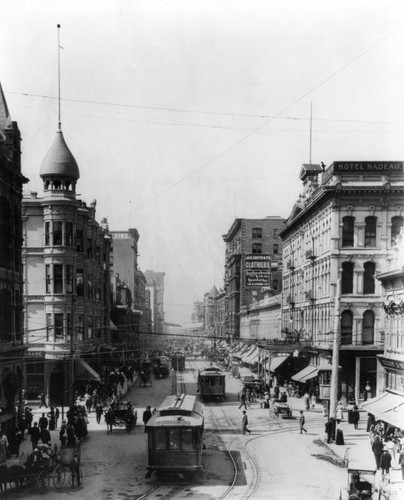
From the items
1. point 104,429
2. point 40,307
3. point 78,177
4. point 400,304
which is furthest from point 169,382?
point 400,304

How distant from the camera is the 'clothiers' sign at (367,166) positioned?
2031 inches

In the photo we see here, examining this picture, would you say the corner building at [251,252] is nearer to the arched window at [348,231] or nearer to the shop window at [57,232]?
the arched window at [348,231]

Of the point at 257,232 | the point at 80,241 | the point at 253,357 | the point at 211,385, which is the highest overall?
the point at 257,232

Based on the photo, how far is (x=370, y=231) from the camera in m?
51.3

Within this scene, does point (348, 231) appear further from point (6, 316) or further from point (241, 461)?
A: point (6, 316)

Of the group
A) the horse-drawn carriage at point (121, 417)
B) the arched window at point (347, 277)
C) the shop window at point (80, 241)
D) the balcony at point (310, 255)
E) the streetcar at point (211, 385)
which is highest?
the shop window at point (80, 241)

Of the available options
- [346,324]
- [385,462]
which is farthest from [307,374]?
[385,462]

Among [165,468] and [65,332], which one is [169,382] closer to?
[65,332]

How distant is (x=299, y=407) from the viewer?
48.0m

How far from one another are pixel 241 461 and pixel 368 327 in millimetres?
25382

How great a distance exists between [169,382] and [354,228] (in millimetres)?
28528

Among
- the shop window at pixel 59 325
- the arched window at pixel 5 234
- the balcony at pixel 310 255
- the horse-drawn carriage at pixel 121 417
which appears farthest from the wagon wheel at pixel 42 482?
the balcony at pixel 310 255

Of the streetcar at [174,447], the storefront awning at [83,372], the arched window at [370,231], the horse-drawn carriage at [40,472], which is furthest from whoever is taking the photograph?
the arched window at [370,231]

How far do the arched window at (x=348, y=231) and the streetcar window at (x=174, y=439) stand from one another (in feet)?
99.6
